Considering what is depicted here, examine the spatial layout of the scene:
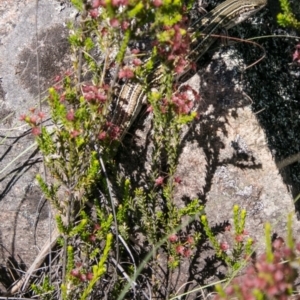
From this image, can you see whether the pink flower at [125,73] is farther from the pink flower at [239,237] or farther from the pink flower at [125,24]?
the pink flower at [239,237]

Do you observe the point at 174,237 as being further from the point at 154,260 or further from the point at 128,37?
the point at 128,37

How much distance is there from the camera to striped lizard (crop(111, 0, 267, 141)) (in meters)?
2.58

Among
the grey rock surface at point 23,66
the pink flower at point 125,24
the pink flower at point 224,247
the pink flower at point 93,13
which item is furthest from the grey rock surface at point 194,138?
the pink flower at point 125,24

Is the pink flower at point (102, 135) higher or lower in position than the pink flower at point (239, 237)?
higher

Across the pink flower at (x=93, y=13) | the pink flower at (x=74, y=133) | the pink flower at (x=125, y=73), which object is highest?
A: the pink flower at (x=93, y=13)

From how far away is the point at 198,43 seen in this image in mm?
2598

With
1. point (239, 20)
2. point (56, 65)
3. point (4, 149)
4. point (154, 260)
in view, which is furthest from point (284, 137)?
point (4, 149)

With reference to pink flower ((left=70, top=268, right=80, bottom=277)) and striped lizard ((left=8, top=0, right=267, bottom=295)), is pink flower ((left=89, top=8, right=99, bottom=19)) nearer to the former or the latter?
striped lizard ((left=8, top=0, right=267, bottom=295))

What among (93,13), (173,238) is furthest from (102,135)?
(173,238)

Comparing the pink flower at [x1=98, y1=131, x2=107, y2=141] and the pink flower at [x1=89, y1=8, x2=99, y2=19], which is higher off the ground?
the pink flower at [x1=89, y1=8, x2=99, y2=19]

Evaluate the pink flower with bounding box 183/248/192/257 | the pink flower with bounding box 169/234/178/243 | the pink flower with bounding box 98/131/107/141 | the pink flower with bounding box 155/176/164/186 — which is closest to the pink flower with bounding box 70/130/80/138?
the pink flower with bounding box 98/131/107/141

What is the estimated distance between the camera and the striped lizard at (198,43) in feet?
8.46

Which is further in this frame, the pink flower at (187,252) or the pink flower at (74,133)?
the pink flower at (187,252)

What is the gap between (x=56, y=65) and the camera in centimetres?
264
